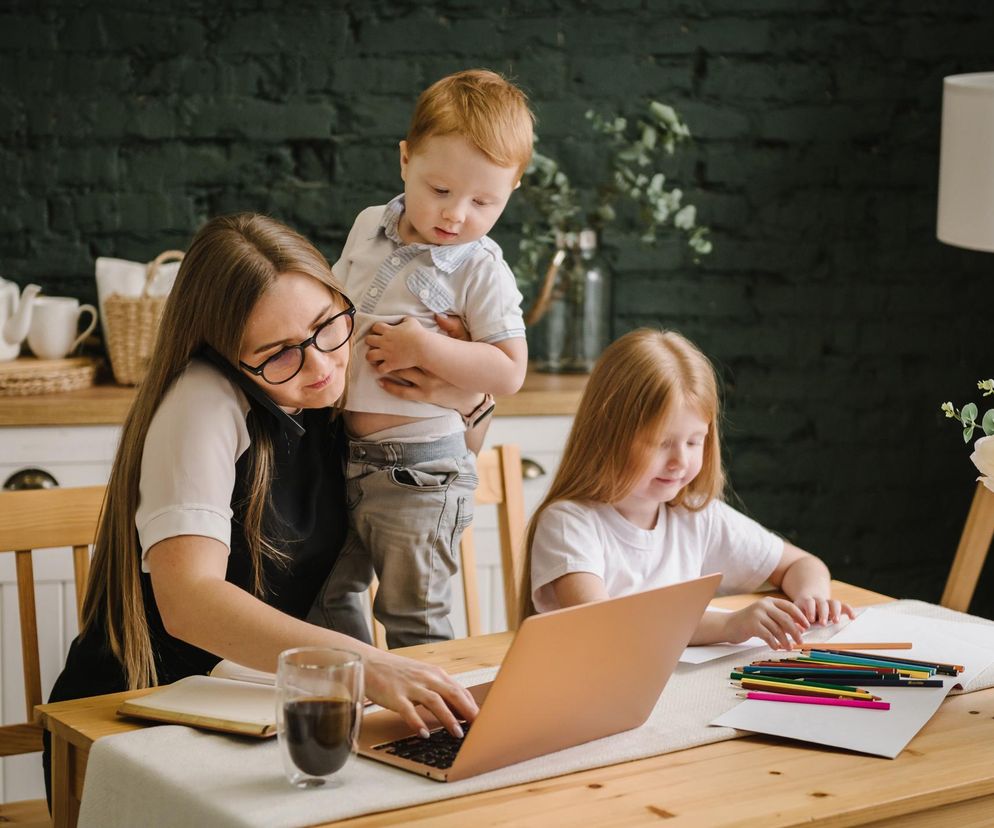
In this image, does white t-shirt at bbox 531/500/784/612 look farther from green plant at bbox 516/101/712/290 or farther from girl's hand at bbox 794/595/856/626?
green plant at bbox 516/101/712/290

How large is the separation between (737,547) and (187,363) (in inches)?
31.8

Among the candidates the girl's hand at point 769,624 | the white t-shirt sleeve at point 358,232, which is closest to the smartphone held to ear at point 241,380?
the white t-shirt sleeve at point 358,232

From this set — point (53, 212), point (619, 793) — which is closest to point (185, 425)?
point (619, 793)

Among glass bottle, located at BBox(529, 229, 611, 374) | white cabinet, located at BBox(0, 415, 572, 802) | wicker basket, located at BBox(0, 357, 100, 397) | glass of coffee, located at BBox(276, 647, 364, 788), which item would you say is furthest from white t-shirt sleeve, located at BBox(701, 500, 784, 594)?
wicker basket, located at BBox(0, 357, 100, 397)

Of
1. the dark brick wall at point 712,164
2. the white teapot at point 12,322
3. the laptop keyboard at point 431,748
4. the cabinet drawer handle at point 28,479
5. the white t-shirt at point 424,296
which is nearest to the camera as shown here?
the laptop keyboard at point 431,748

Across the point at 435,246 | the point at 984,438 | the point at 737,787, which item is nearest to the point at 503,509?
the point at 435,246

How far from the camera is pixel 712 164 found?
3.34 meters

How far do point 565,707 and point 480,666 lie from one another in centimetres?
33

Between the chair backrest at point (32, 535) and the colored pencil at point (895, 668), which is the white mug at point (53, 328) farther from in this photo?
the colored pencil at point (895, 668)

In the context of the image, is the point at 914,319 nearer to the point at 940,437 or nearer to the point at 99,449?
the point at 940,437

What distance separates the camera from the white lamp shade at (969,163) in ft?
6.80

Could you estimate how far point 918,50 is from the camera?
3.41m

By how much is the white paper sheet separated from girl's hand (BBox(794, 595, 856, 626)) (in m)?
0.09

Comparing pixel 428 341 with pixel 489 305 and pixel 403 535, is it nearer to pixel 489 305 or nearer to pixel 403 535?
pixel 489 305
